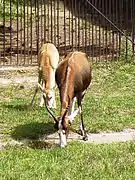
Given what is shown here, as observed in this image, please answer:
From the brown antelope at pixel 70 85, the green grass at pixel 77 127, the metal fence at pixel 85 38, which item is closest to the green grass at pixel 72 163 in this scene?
the green grass at pixel 77 127

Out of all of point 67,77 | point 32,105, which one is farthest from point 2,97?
point 67,77

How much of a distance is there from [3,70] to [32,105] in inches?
156

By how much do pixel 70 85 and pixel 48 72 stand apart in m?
2.12

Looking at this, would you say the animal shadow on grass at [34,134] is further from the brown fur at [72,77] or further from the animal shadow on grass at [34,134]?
the brown fur at [72,77]

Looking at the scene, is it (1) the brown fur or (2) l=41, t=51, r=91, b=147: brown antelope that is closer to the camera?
(2) l=41, t=51, r=91, b=147: brown antelope

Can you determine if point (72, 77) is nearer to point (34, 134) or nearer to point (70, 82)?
point (70, 82)

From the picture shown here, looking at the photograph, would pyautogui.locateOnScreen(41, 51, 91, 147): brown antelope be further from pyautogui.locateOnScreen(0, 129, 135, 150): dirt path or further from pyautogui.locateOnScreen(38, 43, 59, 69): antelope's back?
pyautogui.locateOnScreen(38, 43, 59, 69): antelope's back

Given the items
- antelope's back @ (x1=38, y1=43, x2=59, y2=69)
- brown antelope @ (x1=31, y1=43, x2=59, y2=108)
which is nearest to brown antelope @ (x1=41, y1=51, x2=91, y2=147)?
brown antelope @ (x1=31, y1=43, x2=59, y2=108)

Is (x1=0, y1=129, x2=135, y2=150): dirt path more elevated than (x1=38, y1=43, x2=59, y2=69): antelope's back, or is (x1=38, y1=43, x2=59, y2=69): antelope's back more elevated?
(x1=38, y1=43, x2=59, y2=69): antelope's back

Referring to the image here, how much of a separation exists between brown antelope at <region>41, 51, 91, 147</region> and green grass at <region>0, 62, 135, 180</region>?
351 mm

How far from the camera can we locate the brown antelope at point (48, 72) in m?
11.5

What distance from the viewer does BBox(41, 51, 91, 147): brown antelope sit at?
9.29 meters

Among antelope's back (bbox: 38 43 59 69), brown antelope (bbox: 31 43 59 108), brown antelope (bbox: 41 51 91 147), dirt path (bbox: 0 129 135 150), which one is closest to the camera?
brown antelope (bbox: 41 51 91 147)

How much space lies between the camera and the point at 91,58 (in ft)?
55.2
